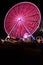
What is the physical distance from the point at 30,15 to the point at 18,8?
28 cm

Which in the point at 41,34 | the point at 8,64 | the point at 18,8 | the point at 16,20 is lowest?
the point at 8,64

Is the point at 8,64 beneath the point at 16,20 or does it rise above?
beneath

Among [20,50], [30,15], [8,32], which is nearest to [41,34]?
[30,15]

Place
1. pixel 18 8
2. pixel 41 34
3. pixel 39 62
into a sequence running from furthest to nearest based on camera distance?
pixel 18 8 < pixel 41 34 < pixel 39 62

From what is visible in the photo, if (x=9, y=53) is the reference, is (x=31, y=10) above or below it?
above

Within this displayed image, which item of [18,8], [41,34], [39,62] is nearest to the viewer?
[39,62]

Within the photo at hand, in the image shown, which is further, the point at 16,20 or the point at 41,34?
the point at 16,20

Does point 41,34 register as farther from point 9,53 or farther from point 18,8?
point 9,53

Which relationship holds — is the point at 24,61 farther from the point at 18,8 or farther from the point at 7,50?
the point at 18,8

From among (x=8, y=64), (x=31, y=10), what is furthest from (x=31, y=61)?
(x=31, y=10)

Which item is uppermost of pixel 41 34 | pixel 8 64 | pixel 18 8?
pixel 18 8

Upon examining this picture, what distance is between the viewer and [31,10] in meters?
2.77

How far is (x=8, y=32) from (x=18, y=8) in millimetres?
420

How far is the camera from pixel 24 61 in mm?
1080
